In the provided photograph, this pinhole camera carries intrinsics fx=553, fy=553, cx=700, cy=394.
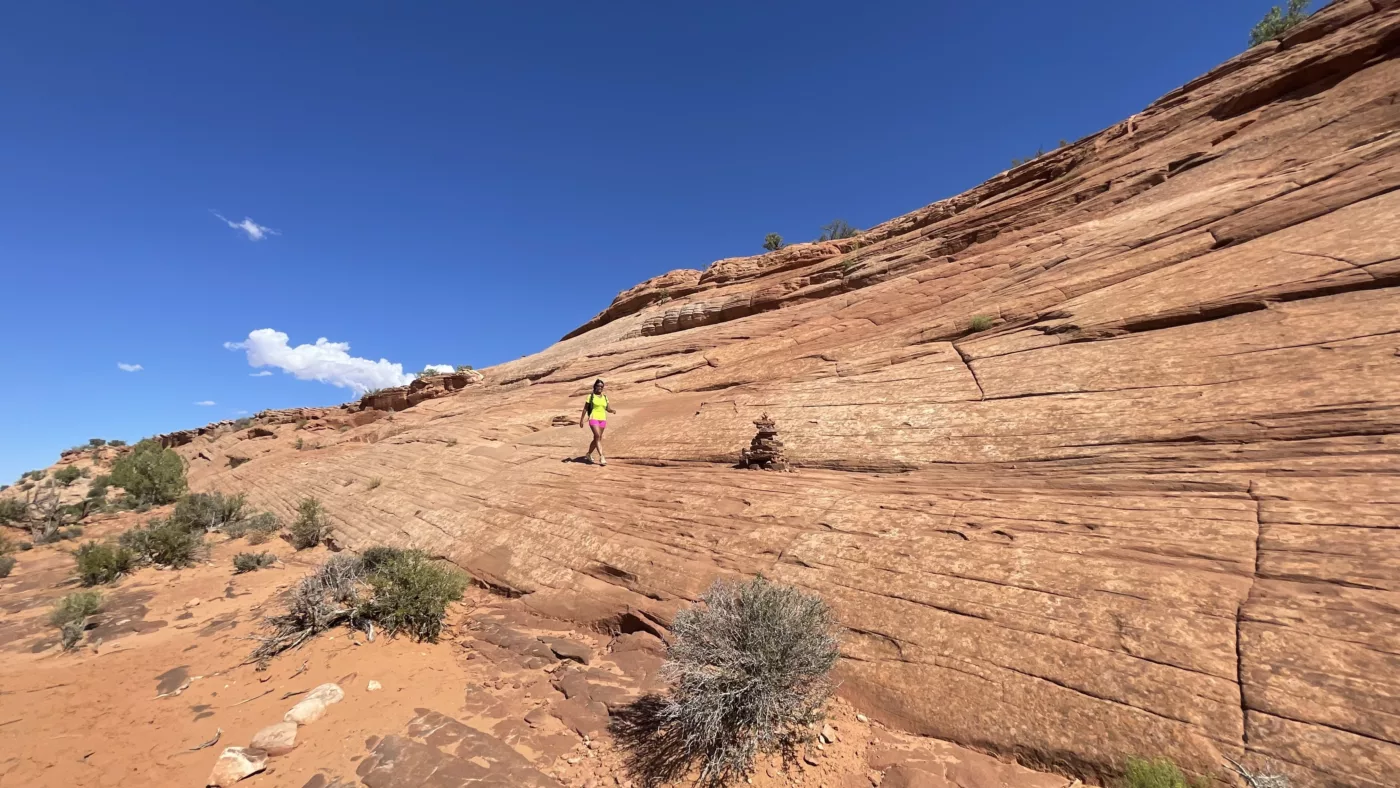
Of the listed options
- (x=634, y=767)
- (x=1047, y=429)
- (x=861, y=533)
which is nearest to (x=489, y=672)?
(x=634, y=767)

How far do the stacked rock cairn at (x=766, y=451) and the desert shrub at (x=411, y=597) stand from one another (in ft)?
17.5

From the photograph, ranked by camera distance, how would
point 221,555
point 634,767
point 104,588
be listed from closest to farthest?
point 634,767 < point 104,588 < point 221,555

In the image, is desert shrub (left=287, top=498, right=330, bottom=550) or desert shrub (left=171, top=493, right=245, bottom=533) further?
desert shrub (left=171, top=493, right=245, bottom=533)

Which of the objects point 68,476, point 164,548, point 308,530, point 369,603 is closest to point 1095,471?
point 369,603

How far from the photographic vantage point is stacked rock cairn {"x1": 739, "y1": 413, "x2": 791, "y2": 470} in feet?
31.9

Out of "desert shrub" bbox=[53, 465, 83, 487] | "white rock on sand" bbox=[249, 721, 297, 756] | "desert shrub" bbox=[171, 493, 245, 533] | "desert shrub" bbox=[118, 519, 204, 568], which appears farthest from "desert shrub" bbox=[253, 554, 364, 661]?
"desert shrub" bbox=[53, 465, 83, 487]

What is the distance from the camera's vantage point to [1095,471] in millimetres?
6488

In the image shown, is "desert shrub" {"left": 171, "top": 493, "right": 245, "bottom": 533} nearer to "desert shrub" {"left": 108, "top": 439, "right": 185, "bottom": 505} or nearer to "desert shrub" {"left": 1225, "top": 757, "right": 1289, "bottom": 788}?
"desert shrub" {"left": 108, "top": 439, "right": 185, "bottom": 505}

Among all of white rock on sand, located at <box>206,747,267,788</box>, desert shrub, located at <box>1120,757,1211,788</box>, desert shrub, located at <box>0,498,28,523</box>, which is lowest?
white rock on sand, located at <box>206,747,267,788</box>

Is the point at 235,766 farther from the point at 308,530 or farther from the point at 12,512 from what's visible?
the point at 12,512

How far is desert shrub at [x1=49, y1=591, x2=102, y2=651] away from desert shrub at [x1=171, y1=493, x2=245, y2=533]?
27.9 ft

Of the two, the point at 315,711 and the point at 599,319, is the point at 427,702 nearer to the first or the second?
the point at 315,711

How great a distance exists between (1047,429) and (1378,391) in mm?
2870

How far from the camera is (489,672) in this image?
6.87 metres
